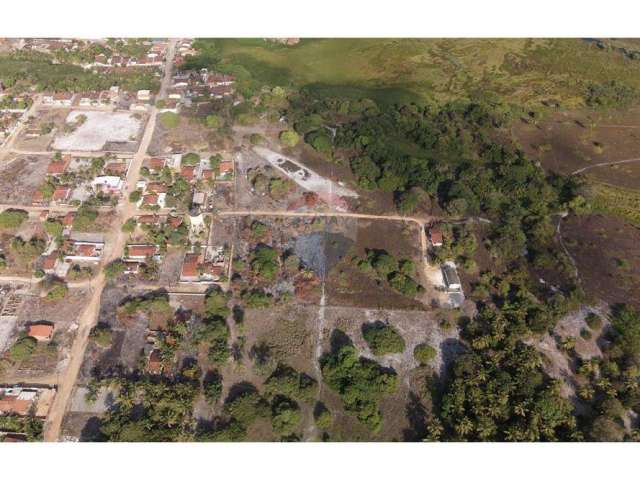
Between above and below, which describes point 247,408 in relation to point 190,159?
below

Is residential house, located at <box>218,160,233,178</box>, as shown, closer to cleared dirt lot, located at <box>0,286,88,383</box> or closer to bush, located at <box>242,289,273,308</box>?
bush, located at <box>242,289,273,308</box>

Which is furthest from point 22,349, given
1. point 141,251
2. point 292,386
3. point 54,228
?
point 292,386

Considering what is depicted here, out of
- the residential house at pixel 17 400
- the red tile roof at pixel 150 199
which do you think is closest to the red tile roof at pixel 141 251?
the red tile roof at pixel 150 199

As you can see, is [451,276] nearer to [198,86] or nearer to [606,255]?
[606,255]

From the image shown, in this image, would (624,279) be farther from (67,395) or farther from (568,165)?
(67,395)

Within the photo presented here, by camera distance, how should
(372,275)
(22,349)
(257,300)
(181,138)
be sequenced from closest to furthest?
(22,349) < (257,300) < (372,275) < (181,138)

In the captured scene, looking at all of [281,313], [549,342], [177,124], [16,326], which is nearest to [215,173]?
[177,124]

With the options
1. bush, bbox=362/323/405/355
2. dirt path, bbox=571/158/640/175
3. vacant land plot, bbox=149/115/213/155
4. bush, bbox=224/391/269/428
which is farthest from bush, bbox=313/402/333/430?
dirt path, bbox=571/158/640/175
